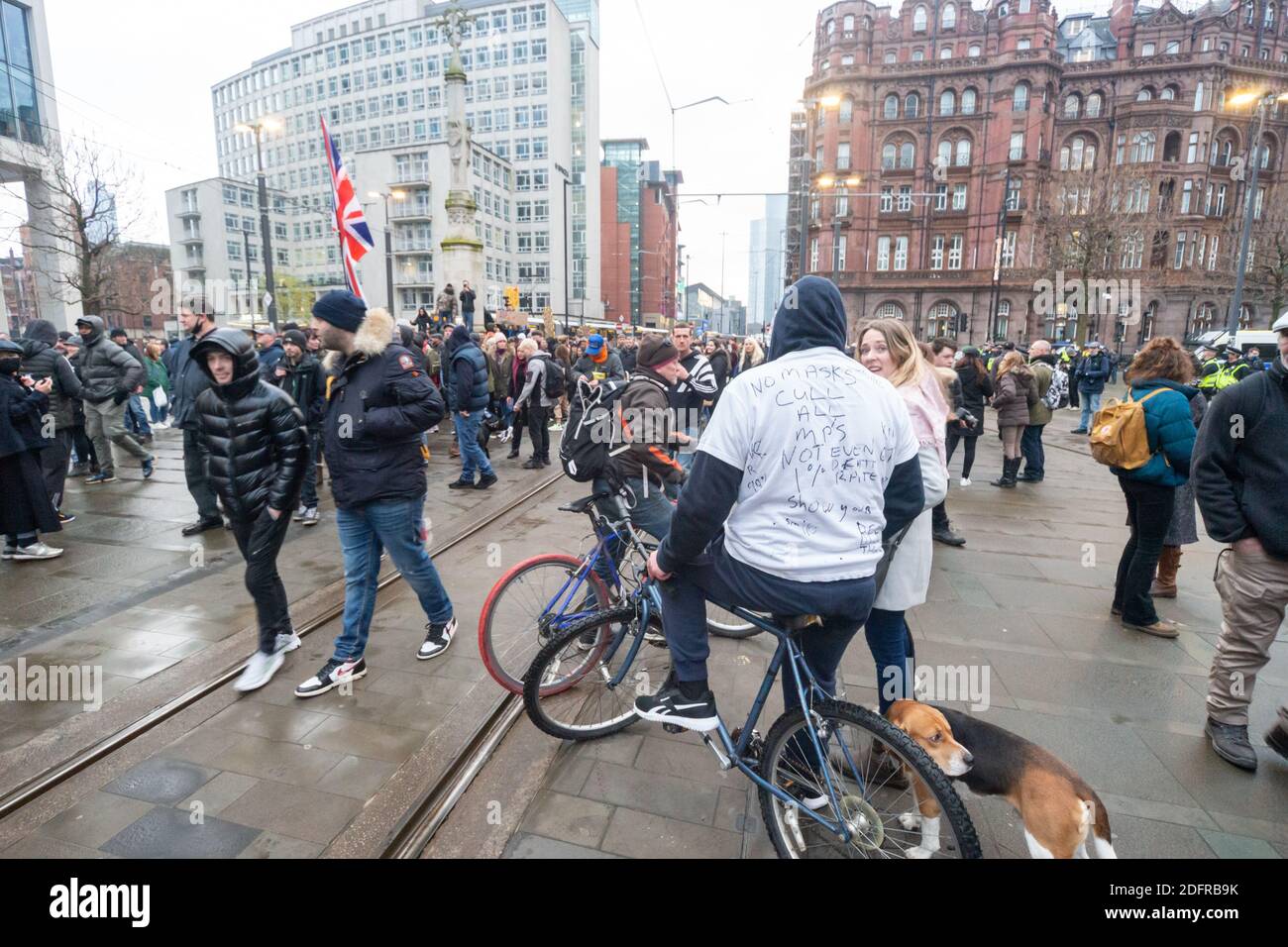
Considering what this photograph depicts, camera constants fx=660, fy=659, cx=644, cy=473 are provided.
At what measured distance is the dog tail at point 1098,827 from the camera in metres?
2.26

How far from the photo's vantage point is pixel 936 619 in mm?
5000

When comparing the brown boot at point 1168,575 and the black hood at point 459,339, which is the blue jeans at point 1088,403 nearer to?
the brown boot at point 1168,575

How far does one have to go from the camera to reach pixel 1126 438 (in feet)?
14.8

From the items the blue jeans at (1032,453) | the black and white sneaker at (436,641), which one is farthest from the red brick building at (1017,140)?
the black and white sneaker at (436,641)

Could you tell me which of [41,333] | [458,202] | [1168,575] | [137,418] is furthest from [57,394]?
[458,202]

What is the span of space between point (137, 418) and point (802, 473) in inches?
574

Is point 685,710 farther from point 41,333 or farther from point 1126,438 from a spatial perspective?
point 41,333

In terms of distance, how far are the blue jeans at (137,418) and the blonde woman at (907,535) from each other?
1372cm

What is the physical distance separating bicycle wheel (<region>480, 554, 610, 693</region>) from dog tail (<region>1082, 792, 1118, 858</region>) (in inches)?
94.5

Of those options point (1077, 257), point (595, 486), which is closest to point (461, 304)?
point (595, 486)

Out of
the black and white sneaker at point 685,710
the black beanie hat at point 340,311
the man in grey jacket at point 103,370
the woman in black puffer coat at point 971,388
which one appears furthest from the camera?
the woman in black puffer coat at point 971,388

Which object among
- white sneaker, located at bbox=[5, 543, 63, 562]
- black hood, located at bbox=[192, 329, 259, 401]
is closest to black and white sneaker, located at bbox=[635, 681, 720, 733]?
black hood, located at bbox=[192, 329, 259, 401]

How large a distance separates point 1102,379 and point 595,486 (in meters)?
15.3
